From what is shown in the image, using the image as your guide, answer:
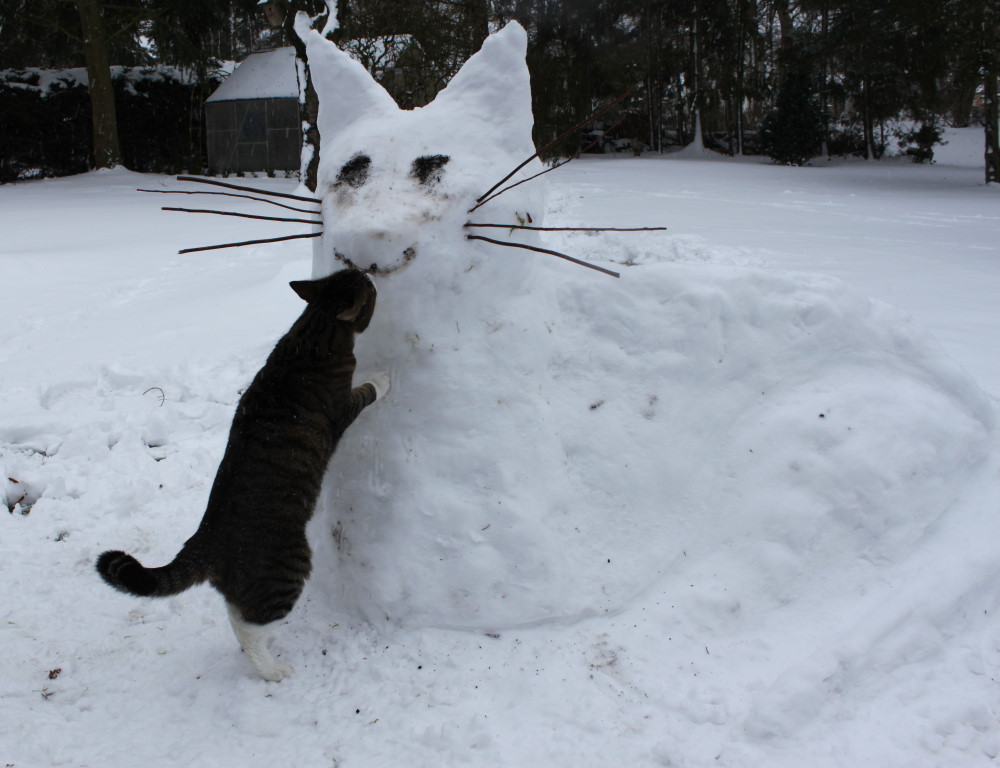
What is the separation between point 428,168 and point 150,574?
62.4 inches

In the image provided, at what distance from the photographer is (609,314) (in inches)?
109

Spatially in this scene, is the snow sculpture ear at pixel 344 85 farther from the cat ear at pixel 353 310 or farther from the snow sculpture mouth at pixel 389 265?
the cat ear at pixel 353 310

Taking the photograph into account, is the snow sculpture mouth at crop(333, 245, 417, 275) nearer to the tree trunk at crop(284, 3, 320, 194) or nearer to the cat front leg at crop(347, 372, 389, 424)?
the cat front leg at crop(347, 372, 389, 424)

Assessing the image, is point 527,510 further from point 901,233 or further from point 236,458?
point 901,233

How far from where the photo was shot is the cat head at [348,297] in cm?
223

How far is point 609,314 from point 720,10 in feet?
74.4

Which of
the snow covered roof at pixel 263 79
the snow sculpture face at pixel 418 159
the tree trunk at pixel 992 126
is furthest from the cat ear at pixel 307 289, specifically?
the snow covered roof at pixel 263 79

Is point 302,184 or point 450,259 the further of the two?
point 302,184

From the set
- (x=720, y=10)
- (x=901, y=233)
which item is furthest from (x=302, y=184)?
(x=720, y=10)

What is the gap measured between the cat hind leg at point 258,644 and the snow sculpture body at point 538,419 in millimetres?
316

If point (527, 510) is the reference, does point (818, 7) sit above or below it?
above

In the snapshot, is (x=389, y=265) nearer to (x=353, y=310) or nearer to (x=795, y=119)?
(x=353, y=310)

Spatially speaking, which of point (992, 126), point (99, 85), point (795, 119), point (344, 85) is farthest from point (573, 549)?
point (795, 119)

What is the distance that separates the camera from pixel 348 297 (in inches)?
88.0
